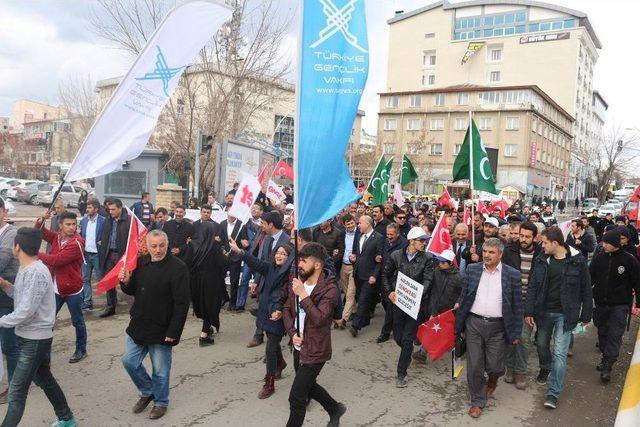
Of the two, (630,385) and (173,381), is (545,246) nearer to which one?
(630,385)

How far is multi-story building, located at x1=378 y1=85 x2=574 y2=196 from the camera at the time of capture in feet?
183

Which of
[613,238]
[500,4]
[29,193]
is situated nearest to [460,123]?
[500,4]

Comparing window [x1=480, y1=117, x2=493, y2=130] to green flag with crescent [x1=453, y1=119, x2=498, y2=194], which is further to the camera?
window [x1=480, y1=117, x2=493, y2=130]

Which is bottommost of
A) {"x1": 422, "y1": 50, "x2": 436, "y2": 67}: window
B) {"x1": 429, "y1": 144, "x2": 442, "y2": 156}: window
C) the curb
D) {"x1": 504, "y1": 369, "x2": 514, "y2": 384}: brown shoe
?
{"x1": 504, "y1": 369, "x2": 514, "y2": 384}: brown shoe

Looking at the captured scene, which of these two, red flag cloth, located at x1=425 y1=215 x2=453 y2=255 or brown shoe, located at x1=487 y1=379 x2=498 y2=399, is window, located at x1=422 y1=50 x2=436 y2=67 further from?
brown shoe, located at x1=487 y1=379 x2=498 y2=399

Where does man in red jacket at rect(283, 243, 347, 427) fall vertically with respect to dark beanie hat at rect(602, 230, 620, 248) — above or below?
below

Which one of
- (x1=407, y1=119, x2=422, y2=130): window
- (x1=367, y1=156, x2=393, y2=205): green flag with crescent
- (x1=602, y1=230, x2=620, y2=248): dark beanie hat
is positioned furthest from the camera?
(x1=407, y1=119, x2=422, y2=130): window

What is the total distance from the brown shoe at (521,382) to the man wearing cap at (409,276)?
1315 millimetres

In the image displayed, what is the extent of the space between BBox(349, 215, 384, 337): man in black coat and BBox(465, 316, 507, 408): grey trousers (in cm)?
241

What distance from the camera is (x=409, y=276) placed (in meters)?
5.97

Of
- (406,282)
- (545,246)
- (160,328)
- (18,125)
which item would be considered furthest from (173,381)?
(18,125)

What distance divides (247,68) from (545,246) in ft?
55.8

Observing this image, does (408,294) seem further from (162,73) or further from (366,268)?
(162,73)

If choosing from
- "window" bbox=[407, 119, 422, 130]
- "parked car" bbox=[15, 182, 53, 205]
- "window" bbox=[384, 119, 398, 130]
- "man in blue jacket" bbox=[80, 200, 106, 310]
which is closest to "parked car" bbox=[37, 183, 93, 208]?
"parked car" bbox=[15, 182, 53, 205]
